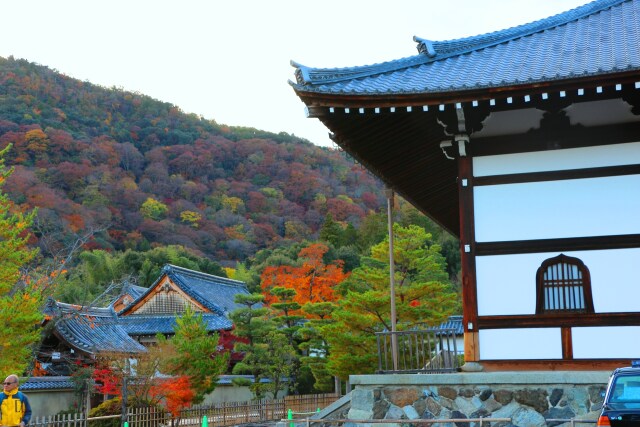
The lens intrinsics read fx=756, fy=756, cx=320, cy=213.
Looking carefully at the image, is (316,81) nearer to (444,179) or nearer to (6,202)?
(444,179)

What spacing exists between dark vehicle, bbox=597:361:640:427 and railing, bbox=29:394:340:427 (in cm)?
1457

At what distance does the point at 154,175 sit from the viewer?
295ft

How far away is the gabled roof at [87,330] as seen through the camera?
28.7m

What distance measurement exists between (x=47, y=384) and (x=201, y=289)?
21514mm

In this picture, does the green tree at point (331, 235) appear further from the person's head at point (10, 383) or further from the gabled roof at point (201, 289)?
the person's head at point (10, 383)

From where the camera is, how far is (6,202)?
64.2 ft

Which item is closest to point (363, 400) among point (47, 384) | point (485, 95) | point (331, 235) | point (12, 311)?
point (485, 95)

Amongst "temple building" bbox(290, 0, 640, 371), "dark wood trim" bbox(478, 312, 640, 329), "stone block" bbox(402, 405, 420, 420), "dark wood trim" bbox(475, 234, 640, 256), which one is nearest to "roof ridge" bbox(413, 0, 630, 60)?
"temple building" bbox(290, 0, 640, 371)

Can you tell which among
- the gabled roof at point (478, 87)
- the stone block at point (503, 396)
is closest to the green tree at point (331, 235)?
the gabled roof at point (478, 87)

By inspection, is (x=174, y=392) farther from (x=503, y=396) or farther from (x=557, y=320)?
(x=557, y=320)

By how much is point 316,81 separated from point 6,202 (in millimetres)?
11587

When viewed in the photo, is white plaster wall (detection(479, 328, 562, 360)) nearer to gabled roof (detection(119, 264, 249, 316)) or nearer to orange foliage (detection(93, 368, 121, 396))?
orange foliage (detection(93, 368, 121, 396))

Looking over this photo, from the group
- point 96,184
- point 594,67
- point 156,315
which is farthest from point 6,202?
point 96,184

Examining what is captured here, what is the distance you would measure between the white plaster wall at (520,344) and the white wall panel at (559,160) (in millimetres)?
2381
